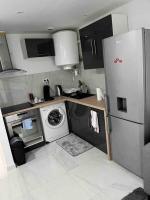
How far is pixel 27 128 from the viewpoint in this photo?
3.04 meters

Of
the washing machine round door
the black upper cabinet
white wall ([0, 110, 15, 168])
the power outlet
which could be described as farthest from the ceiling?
the washing machine round door

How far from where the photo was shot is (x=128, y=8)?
7.67 feet

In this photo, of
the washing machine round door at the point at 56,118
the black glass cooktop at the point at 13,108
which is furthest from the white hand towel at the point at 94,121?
the black glass cooktop at the point at 13,108

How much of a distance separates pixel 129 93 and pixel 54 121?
1.98 m

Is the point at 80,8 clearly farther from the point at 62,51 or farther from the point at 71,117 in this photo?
the point at 71,117

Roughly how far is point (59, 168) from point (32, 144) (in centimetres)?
91

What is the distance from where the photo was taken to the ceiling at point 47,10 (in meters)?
1.93

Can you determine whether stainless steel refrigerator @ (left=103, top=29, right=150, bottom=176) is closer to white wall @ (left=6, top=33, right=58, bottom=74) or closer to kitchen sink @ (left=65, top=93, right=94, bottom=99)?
kitchen sink @ (left=65, top=93, right=94, bottom=99)

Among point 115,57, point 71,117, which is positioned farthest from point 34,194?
point 115,57

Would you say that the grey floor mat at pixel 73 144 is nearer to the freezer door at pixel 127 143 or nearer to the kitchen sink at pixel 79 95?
the freezer door at pixel 127 143

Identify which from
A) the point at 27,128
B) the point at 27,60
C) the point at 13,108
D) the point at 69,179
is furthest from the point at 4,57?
the point at 69,179

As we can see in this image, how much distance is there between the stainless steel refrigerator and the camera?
5.58 feet

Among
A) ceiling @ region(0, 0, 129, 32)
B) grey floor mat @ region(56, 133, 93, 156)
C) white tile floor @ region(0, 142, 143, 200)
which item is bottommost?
white tile floor @ region(0, 142, 143, 200)

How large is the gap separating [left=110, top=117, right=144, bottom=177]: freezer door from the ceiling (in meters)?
1.60
